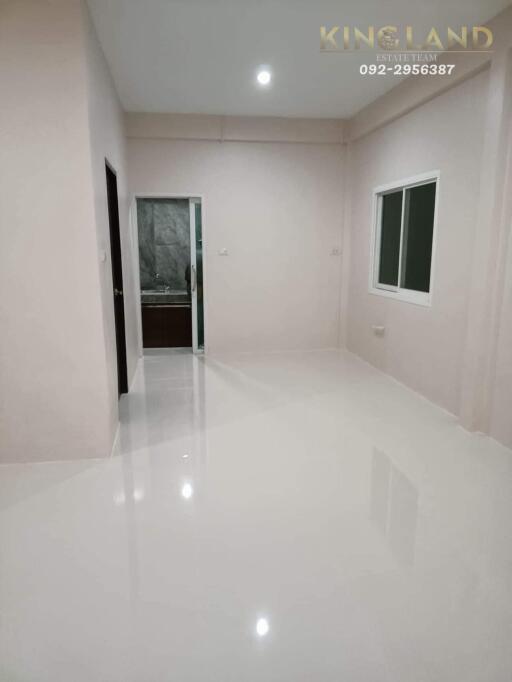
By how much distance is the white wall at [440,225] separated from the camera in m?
3.76

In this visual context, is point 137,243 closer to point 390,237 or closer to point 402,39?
point 390,237

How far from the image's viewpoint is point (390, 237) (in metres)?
5.51

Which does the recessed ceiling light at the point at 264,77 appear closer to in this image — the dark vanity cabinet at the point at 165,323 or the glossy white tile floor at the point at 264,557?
the dark vanity cabinet at the point at 165,323

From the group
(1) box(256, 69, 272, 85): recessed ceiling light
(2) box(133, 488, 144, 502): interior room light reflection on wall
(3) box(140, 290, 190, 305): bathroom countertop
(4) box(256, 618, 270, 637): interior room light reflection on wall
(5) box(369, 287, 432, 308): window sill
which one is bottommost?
(4) box(256, 618, 270, 637): interior room light reflection on wall

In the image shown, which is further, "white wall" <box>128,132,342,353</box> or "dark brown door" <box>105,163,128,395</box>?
"white wall" <box>128,132,342,353</box>

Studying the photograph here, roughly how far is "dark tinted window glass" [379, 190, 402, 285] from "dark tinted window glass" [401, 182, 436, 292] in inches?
10.7

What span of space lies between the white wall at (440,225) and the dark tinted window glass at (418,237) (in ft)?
0.73

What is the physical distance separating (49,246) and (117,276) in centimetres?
160

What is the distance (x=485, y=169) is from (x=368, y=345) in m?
2.74

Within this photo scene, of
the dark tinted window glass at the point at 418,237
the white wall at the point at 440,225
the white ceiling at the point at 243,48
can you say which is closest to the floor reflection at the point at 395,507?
the white wall at the point at 440,225

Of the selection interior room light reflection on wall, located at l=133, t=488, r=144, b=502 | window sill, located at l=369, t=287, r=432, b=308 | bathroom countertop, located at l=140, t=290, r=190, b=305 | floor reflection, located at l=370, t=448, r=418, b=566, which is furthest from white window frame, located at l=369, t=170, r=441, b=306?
interior room light reflection on wall, located at l=133, t=488, r=144, b=502

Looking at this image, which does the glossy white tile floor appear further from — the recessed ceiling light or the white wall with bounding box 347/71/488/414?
the recessed ceiling light

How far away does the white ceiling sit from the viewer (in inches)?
125

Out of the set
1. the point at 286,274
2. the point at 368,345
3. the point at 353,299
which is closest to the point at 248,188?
the point at 286,274
